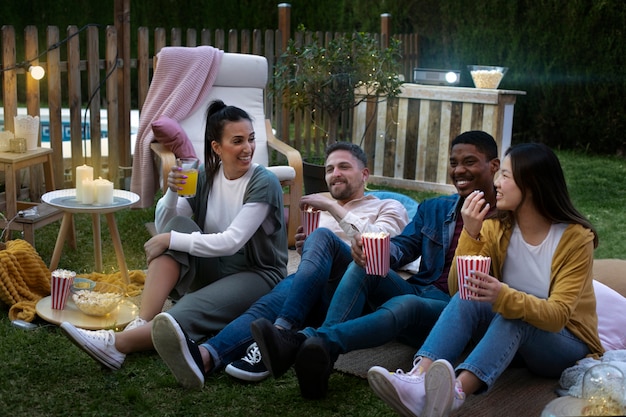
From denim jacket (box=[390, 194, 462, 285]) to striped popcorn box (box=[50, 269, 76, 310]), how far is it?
4.46ft

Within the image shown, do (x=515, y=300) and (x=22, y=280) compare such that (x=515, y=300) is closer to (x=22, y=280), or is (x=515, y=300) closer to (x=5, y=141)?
(x=22, y=280)

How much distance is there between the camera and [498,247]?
276cm

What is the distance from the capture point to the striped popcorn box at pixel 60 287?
11.1 ft

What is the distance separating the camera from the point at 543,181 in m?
2.64

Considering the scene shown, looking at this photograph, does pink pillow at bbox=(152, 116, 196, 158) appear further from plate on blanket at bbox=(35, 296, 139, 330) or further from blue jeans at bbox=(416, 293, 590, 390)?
blue jeans at bbox=(416, 293, 590, 390)

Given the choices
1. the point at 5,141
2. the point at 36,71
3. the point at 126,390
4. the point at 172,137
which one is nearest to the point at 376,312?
the point at 126,390

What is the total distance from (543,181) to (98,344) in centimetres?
167

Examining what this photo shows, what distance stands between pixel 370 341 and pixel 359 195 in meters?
1.21

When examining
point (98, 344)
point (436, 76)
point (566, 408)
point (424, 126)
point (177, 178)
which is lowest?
point (98, 344)

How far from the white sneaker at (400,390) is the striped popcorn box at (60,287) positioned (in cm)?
153

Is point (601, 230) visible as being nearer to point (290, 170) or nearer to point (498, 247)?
point (290, 170)

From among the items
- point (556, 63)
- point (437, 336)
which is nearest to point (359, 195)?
point (437, 336)

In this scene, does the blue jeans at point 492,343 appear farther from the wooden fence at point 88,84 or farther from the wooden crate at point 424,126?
the wooden crate at point 424,126

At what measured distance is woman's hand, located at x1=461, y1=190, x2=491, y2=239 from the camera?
2654 mm
